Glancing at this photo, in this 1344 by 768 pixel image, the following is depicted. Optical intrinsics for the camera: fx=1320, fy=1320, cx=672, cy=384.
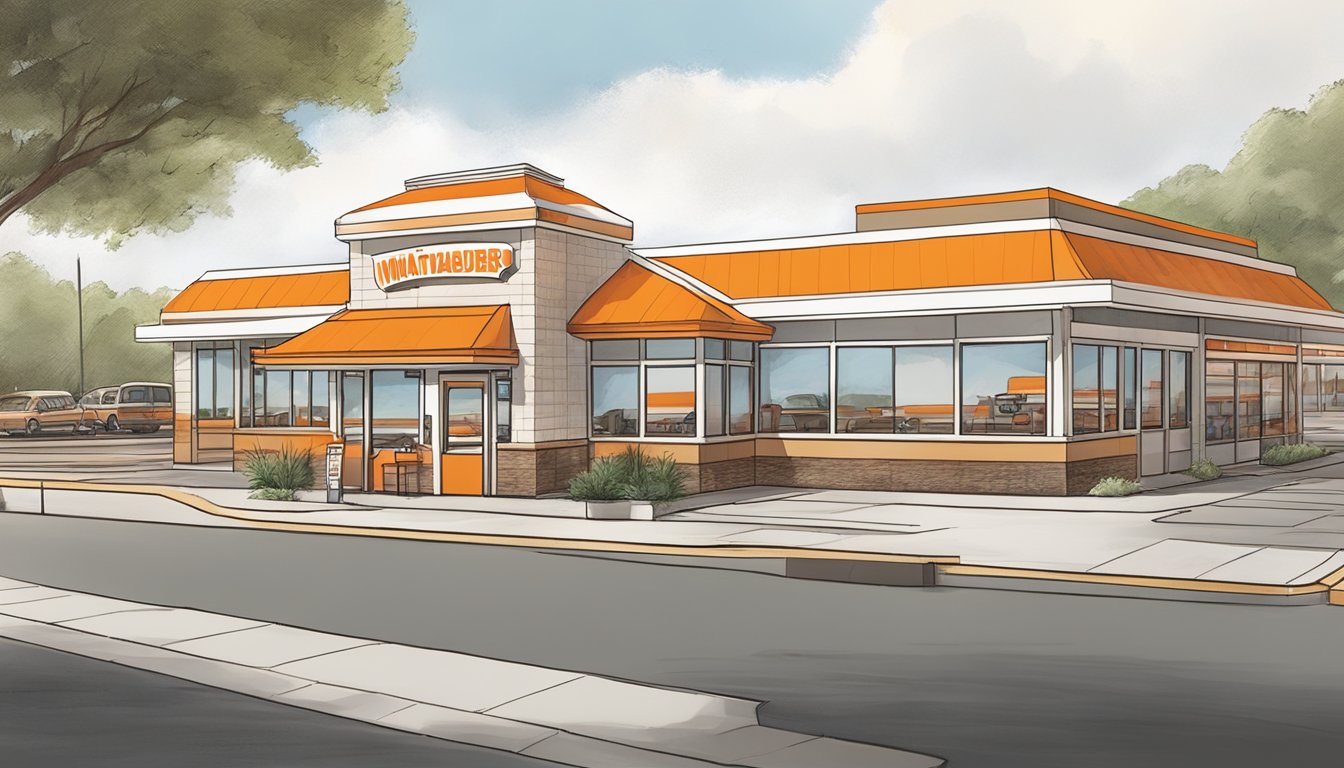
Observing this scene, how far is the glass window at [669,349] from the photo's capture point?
2680 cm

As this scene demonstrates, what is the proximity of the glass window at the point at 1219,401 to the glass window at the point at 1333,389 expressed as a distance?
239 feet

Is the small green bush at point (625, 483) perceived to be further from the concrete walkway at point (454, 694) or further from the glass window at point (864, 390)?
the concrete walkway at point (454, 694)

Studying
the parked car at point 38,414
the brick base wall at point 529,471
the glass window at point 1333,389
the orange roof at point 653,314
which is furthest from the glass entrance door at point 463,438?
the glass window at point 1333,389

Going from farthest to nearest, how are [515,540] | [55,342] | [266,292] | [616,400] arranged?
[55,342] → [266,292] → [616,400] → [515,540]

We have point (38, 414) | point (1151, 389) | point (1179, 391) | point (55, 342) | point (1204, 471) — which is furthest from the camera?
point (55, 342)

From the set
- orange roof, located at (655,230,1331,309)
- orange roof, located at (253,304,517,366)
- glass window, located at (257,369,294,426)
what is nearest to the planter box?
orange roof, located at (253,304,517,366)

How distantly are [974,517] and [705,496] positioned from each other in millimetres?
6233

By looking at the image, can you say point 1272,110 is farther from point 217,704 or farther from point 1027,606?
point 217,704

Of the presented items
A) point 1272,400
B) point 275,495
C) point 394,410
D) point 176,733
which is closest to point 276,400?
point 394,410

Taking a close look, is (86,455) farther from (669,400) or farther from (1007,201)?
(1007,201)

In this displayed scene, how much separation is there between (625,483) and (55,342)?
92.6 metres

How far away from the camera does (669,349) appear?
26984 mm

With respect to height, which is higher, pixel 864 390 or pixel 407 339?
pixel 407 339

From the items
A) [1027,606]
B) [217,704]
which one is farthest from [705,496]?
[217,704]
